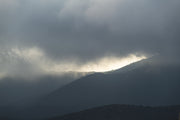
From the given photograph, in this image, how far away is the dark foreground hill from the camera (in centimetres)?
Result: 11069

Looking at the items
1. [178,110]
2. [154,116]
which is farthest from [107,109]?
[178,110]

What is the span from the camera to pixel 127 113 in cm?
11588

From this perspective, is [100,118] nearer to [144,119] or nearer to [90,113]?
[90,113]

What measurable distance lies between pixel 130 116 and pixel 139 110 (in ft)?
36.5

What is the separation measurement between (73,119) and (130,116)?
27668 mm

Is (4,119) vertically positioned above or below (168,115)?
above

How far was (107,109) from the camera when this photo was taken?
124 metres

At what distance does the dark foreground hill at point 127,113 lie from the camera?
111 m

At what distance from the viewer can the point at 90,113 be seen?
124m

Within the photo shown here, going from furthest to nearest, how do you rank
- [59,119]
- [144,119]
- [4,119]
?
[4,119]
[59,119]
[144,119]

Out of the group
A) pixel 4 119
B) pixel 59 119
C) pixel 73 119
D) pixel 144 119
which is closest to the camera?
pixel 144 119

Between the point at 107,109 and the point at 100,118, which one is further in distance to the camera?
the point at 107,109

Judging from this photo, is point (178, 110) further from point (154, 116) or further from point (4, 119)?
point (4, 119)

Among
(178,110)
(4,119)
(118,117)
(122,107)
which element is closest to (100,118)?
(118,117)
